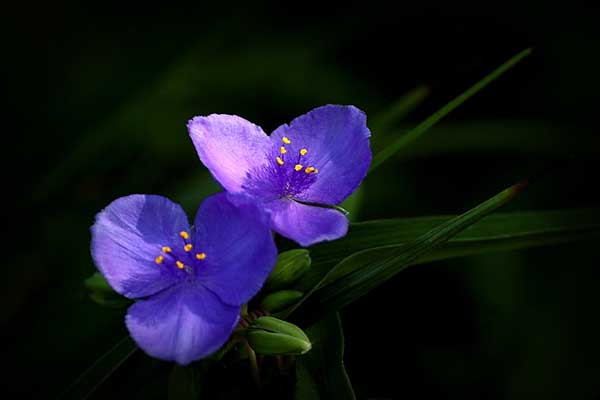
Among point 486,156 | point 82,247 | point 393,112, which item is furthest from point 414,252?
point 486,156

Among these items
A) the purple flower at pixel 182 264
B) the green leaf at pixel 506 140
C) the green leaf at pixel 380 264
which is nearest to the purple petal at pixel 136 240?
the purple flower at pixel 182 264

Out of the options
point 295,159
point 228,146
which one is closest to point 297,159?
point 295,159

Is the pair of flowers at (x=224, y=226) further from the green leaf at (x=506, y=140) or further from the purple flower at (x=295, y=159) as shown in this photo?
the green leaf at (x=506, y=140)

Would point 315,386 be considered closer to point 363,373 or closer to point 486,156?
point 363,373

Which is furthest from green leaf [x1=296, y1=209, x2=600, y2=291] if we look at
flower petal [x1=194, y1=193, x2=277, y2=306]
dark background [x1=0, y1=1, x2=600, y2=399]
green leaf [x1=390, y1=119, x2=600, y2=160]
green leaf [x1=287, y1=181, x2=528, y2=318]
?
green leaf [x1=390, y1=119, x2=600, y2=160]

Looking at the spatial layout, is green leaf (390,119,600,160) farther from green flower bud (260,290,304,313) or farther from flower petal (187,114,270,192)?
green flower bud (260,290,304,313)

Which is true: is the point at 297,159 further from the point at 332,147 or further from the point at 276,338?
the point at 276,338
